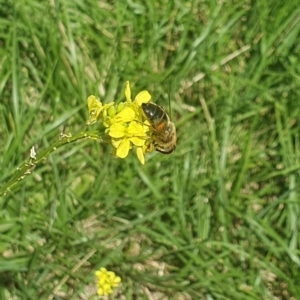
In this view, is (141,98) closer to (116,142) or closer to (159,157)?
(116,142)

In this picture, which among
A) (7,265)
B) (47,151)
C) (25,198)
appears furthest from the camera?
(25,198)

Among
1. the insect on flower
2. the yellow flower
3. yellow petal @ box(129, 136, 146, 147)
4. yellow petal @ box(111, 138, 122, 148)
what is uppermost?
yellow petal @ box(111, 138, 122, 148)

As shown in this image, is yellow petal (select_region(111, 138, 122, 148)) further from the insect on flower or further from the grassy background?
the grassy background

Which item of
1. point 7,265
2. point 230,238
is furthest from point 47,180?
point 230,238

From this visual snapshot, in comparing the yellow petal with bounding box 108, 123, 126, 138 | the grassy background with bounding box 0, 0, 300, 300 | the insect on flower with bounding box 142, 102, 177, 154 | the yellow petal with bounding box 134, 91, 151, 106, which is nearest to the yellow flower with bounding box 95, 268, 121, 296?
the grassy background with bounding box 0, 0, 300, 300

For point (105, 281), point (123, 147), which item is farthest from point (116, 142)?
point (105, 281)

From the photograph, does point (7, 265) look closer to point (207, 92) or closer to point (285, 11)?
point (207, 92)

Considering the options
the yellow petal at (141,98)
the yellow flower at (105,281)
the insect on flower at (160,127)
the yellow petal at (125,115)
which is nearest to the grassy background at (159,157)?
the yellow flower at (105,281)
